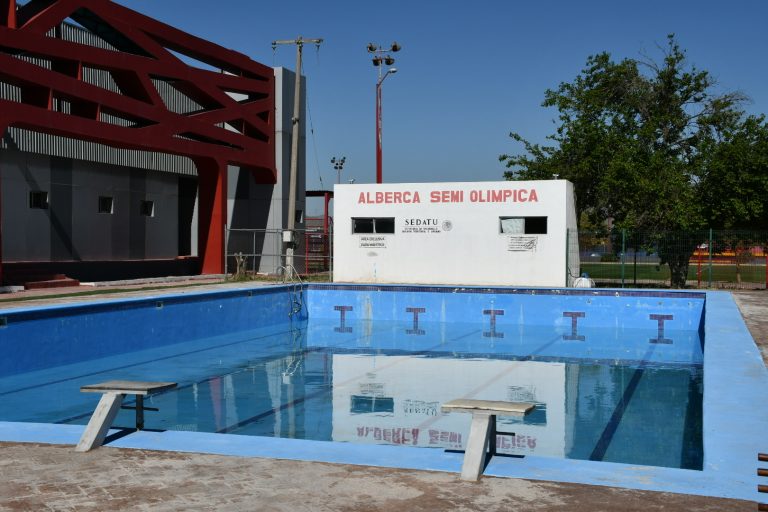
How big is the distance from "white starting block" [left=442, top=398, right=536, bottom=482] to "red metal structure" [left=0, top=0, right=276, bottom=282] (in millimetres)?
19587

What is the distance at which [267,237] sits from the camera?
116ft

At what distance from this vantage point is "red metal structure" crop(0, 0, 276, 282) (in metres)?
23.0

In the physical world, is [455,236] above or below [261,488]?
above

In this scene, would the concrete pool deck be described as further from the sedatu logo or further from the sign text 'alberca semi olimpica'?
the sedatu logo

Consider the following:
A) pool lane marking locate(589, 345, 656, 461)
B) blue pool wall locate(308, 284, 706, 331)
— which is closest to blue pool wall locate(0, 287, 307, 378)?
blue pool wall locate(308, 284, 706, 331)

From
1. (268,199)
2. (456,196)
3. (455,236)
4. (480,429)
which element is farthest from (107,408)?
(268,199)

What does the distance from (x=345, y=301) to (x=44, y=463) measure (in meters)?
18.2

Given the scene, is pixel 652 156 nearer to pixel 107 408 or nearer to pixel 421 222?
pixel 421 222

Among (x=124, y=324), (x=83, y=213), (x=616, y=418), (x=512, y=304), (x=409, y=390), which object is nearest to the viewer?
(x=616, y=418)

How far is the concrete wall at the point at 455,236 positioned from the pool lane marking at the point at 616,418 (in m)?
11.5

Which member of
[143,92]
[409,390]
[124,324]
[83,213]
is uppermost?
[143,92]

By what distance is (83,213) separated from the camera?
29281 mm

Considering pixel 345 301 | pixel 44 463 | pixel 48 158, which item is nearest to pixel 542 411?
pixel 44 463

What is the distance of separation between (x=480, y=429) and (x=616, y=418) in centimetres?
483
